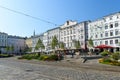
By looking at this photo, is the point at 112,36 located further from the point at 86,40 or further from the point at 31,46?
the point at 31,46

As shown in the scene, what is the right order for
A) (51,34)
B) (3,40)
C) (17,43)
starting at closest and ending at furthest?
(51,34) < (3,40) < (17,43)

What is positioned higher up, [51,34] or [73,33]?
[51,34]

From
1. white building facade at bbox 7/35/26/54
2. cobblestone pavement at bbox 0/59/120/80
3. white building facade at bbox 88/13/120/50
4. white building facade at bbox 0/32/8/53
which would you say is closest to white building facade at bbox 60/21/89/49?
white building facade at bbox 88/13/120/50

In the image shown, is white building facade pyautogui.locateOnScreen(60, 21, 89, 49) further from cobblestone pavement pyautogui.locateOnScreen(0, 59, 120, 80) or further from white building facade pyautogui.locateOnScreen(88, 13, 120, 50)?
cobblestone pavement pyautogui.locateOnScreen(0, 59, 120, 80)

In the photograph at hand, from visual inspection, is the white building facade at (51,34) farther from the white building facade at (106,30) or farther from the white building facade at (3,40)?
the white building facade at (3,40)

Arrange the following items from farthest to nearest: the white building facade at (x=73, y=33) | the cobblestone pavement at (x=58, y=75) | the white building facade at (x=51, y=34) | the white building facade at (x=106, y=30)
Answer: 1. the white building facade at (x=51, y=34)
2. the white building facade at (x=73, y=33)
3. the white building facade at (x=106, y=30)
4. the cobblestone pavement at (x=58, y=75)

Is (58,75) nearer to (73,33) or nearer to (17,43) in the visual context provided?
(73,33)

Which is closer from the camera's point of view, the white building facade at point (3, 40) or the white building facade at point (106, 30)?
the white building facade at point (106, 30)

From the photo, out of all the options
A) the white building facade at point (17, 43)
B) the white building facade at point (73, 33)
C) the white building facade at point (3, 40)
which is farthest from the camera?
the white building facade at point (17, 43)

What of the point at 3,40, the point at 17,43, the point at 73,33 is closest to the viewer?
the point at 73,33

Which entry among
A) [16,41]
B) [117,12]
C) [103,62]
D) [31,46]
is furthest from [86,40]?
[16,41]

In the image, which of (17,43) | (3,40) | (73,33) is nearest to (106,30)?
(73,33)

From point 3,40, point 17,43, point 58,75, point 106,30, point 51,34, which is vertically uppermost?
point 51,34

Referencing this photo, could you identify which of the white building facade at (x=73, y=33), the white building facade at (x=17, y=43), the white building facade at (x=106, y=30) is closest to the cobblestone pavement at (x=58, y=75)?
the white building facade at (x=106, y=30)
